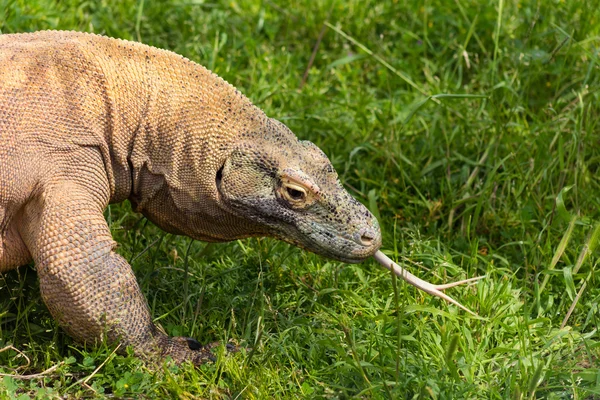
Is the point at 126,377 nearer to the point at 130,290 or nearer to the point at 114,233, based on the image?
the point at 130,290

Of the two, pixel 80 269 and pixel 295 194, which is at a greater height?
pixel 295 194

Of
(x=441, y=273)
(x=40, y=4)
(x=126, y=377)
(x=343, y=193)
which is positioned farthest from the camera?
(x=40, y=4)

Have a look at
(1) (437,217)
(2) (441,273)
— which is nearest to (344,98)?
(1) (437,217)

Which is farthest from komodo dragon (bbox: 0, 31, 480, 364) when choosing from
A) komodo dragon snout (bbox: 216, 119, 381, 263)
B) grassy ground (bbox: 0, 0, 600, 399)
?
grassy ground (bbox: 0, 0, 600, 399)

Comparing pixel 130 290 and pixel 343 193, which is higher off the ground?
pixel 343 193

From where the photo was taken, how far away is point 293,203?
438cm

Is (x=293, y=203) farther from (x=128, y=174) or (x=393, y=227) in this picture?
(x=393, y=227)

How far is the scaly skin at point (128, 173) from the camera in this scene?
414 centimetres

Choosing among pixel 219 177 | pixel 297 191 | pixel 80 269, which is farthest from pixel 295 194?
pixel 80 269

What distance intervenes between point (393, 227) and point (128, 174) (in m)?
1.83

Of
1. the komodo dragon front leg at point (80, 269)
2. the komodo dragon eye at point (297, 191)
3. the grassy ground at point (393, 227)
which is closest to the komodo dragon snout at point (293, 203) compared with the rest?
the komodo dragon eye at point (297, 191)

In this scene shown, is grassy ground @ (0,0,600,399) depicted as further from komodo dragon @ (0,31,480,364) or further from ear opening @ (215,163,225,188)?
ear opening @ (215,163,225,188)

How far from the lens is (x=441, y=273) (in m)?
5.15

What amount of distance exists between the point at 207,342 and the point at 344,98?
2.61 m
